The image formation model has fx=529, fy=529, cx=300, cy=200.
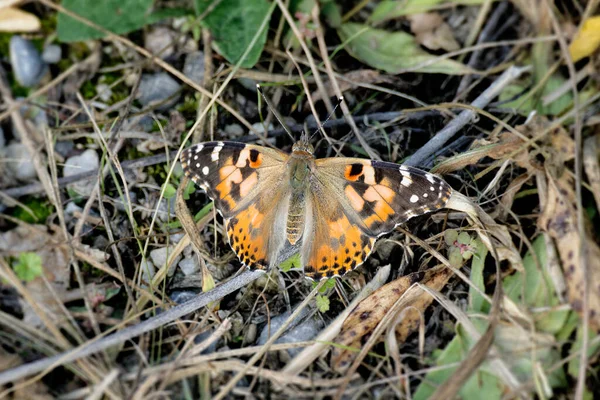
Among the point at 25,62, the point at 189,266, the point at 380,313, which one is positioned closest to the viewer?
the point at 380,313

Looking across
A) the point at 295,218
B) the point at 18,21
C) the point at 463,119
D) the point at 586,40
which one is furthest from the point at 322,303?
the point at 18,21

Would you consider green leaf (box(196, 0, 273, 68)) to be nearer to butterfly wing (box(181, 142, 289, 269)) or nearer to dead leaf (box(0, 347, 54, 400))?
butterfly wing (box(181, 142, 289, 269))

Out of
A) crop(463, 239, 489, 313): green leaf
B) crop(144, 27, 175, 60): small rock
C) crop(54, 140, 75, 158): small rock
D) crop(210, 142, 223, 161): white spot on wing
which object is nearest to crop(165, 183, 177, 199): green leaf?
crop(210, 142, 223, 161): white spot on wing

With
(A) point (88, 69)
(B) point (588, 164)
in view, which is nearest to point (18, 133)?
(A) point (88, 69)

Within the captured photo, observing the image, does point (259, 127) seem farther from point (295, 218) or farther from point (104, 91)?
point (104, 91)

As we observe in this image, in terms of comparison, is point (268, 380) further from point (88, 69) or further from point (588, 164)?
point (88, 69)

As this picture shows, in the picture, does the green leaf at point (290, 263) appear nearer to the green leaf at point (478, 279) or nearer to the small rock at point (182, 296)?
the small rock at point (182, 296)

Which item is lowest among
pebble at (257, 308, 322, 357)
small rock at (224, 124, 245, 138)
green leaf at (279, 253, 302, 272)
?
pebble at (257, 308, 322, 357)
